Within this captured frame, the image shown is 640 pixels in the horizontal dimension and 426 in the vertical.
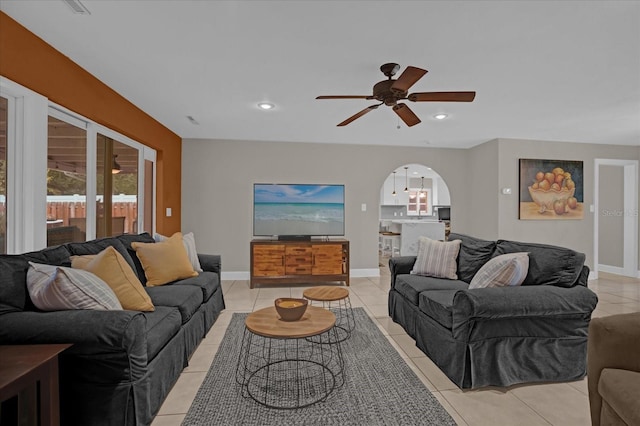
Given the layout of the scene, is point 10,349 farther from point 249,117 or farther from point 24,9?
point 249,117

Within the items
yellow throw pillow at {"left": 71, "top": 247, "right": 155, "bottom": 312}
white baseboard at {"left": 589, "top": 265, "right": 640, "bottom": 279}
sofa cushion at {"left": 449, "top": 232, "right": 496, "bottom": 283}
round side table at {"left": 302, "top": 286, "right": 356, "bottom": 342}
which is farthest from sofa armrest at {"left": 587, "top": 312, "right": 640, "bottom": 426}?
white baseboard at {"left": 589, "top": 265, "right": 640, "bottom": 279}

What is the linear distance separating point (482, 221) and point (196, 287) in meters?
4.93

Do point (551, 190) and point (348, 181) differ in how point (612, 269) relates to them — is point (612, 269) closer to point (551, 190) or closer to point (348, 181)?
point (551, 190)

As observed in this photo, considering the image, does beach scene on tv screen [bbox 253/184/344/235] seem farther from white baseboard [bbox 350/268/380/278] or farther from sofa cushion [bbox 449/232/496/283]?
sofa cushion [bbox 449/232/496/283]

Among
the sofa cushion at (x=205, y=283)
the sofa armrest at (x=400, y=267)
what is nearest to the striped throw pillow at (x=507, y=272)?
the sofa armrest at (x=400, y=267)

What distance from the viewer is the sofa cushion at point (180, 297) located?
249 centimetres

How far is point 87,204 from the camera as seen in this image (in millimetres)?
3156

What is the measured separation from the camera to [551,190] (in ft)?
18.0

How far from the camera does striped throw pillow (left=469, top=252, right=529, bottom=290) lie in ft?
7.80

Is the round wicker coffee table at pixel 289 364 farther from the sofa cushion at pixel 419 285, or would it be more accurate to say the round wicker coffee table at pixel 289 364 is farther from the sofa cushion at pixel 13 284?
the sofa cushion at pixel 13 284

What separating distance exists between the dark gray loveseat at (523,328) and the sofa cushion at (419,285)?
419mm

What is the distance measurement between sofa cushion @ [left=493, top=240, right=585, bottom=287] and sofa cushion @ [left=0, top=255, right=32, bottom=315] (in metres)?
3.23

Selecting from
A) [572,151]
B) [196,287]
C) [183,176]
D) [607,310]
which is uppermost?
[572,151]

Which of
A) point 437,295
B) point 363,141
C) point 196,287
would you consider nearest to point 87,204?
point 196,287
